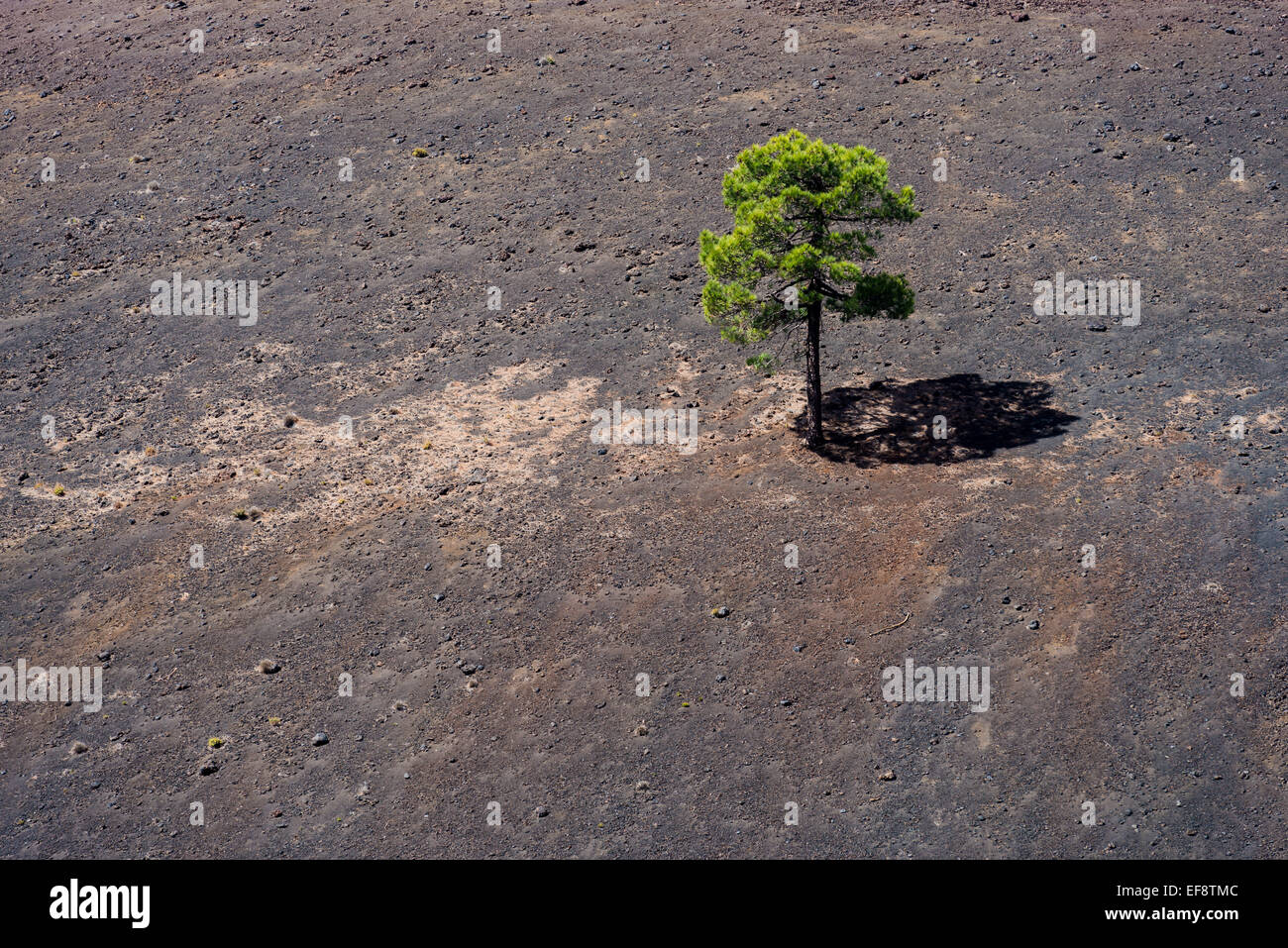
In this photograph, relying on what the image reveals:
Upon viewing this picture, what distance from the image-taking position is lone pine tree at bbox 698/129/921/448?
1714 cm

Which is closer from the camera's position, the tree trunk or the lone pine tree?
the lone pine tree

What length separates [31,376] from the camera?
2244cm

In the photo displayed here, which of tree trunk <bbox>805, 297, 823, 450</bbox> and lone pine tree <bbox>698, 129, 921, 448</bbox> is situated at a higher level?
lone pine tree <bbox>698, 129, 921, 448</bbox>

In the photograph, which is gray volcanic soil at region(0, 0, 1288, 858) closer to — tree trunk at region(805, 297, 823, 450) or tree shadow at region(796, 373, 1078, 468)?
tree shadow at region(796, 373, 1078, 468)

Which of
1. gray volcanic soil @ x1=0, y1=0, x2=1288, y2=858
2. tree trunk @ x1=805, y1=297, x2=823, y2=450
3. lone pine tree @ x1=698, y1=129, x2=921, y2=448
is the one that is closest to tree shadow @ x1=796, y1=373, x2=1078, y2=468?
gray volcanic soil @ x1=0, y1=0, x2=1288, y2=858

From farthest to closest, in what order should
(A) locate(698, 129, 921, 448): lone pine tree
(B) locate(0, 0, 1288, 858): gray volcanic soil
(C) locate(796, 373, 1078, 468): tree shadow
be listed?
(C) locate(796, 373, 1078, 468): tree shadow
(A) locate(698, 129, 921, 448): lone pine tree
(B) locate(0, 0, 1288, 858): gray volcanic soil

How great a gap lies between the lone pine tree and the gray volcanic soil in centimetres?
214

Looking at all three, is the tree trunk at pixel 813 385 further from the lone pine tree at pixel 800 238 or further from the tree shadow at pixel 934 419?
the tree shadow at pixel 934 419

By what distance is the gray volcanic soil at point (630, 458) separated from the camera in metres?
13.4

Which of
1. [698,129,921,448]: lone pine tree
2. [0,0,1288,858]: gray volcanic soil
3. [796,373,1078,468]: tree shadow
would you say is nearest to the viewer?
[0,0,1288,858]: gray volcanic soil

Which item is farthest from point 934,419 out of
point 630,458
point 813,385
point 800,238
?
point 630,458

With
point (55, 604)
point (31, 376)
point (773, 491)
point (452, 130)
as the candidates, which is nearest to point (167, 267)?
point (31, 376)

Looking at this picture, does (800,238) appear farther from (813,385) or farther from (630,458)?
(630,458)

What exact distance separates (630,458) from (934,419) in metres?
4.87
